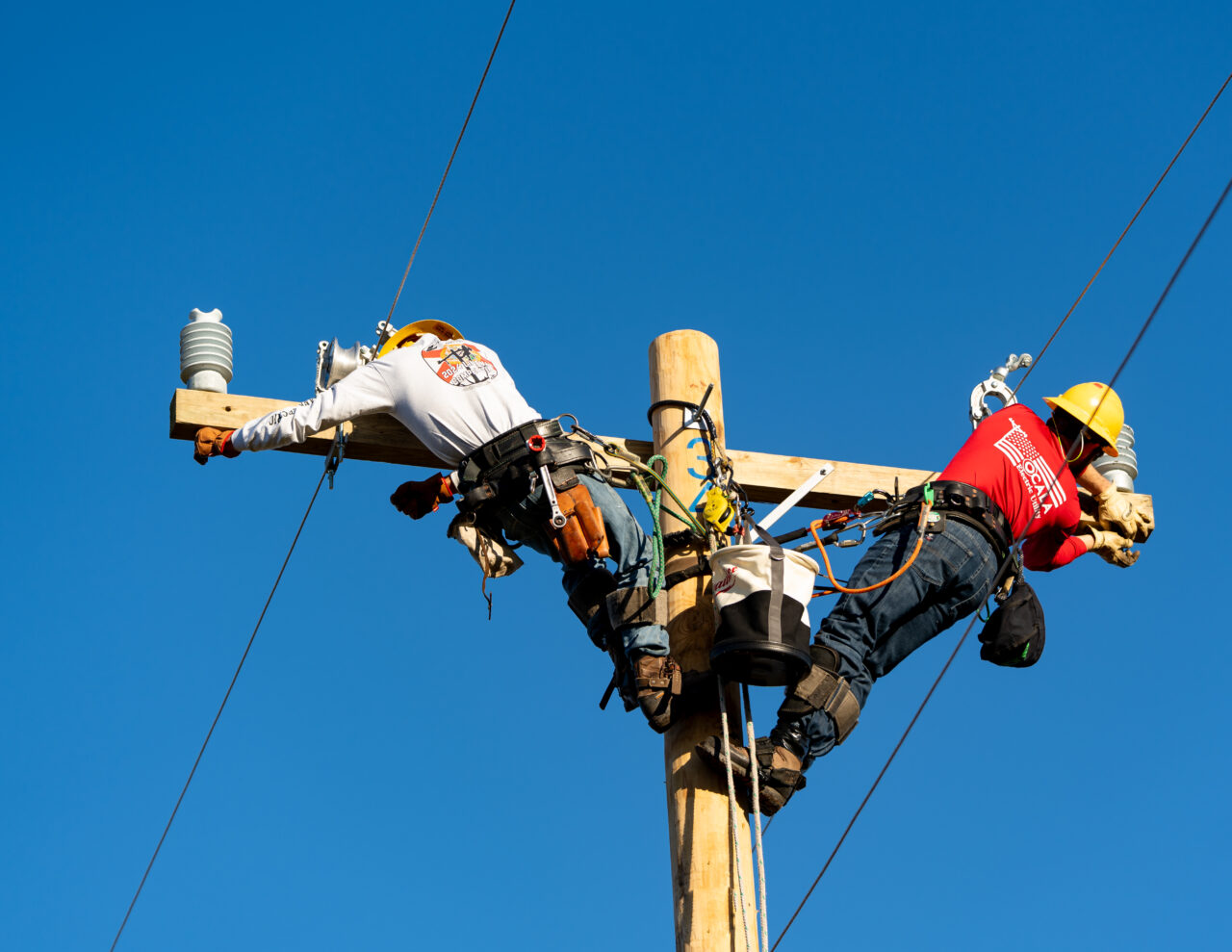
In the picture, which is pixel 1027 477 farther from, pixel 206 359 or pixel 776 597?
pixel 206 359

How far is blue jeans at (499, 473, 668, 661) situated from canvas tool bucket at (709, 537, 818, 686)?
414 mm

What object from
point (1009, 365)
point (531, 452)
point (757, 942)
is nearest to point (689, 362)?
point (531, 452)

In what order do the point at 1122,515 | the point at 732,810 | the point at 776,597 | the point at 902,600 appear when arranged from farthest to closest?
1. the point at 1122,515
2. the point at 902,600
3. the point at 776,597
4. the point at 732,810

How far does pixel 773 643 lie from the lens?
4707mm

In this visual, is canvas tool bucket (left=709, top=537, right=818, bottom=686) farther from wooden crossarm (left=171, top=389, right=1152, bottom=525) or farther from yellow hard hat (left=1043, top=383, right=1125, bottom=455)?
yellow hard hat (left=1043, top=383, right=1125, bottom=455)

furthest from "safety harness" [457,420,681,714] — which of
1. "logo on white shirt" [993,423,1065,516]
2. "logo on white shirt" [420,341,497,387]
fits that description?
"logo on white shirt" [993,423,1065,516]

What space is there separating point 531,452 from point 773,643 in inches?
40.9

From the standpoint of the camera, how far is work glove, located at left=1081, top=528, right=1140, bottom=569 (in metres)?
6.30

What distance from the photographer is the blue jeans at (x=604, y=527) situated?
521 centimetres

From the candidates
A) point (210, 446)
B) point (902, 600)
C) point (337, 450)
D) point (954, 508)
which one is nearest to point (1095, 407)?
point (954, 508)

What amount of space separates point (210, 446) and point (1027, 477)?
279 cm

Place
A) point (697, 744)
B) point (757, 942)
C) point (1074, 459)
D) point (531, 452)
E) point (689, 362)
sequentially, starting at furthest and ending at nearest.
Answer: point (1074, 459) → point (689, 362) → point (531, 452) → point (697, 744) → point (757, 942)

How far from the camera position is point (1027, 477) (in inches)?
229

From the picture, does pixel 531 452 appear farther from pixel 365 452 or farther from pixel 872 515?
pixel 872 515
